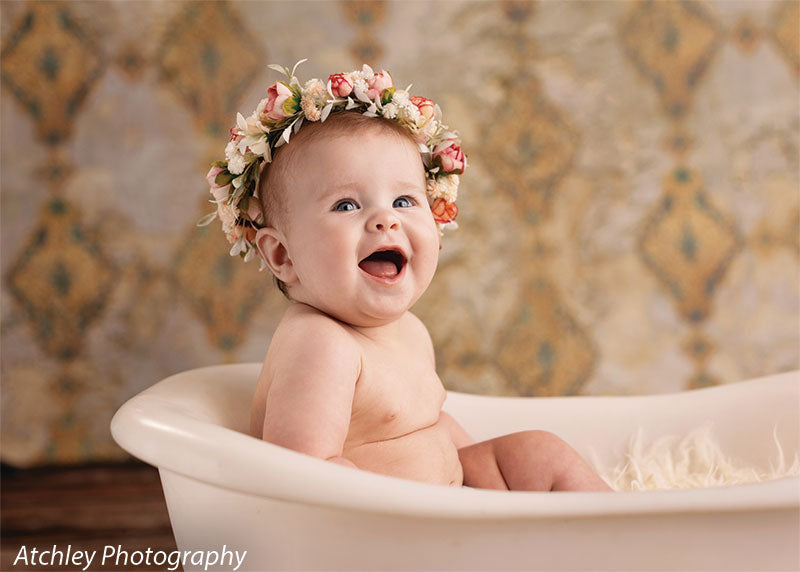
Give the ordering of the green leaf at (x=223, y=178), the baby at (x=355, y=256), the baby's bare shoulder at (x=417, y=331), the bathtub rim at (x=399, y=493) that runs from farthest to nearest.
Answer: the baby's bare shoulder at (x=417, y=331), the green leaf at (x=223, y=178), the baby at (x=355, y=256), the bathtub rim at (x=399, y=493)

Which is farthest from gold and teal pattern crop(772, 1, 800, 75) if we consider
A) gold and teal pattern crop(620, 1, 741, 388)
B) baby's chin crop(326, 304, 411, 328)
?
baby's chin crop(326, 304, 411, 328)

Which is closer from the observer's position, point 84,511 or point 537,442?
point 537,442

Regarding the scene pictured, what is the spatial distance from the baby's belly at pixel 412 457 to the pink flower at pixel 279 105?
0.43 m

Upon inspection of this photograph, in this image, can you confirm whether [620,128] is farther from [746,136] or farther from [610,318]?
[610,318]

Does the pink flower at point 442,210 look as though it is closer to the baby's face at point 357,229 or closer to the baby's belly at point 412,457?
the baby's face at point 357,229

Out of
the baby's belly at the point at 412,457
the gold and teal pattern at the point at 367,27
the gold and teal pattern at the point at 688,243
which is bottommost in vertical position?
the baby's belly at the point at 412,457

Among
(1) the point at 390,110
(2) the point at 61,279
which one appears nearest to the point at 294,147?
(1) the point at 390,110

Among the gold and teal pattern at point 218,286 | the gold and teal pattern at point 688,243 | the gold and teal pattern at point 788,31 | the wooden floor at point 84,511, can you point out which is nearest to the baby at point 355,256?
the wooden floor at point 84,511

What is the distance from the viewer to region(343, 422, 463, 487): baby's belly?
1.01 meters

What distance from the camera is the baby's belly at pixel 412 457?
101 cm

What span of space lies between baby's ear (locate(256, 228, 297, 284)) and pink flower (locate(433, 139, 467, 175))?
0.25 meters

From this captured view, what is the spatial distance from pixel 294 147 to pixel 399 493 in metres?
0.49

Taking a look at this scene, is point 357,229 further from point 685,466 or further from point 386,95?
point 685,466

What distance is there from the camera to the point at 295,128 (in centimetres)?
103
